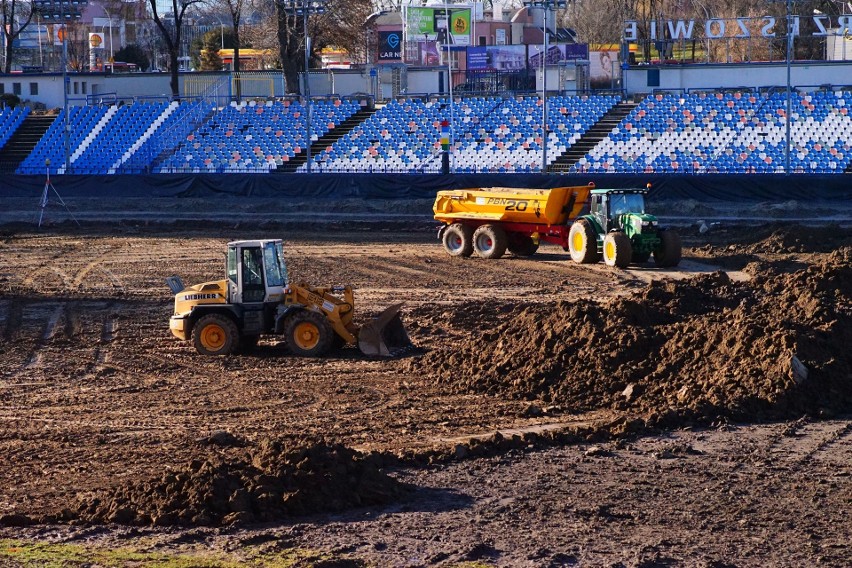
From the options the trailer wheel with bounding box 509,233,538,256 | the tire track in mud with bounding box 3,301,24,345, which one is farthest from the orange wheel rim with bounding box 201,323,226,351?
the trailer wheel with bounding box 509,233,538,256

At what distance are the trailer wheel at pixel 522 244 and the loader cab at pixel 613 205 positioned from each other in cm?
211

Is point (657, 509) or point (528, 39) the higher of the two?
point (528, 39)

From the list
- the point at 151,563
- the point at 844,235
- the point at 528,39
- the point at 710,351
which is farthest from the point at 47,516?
the point at 528,39

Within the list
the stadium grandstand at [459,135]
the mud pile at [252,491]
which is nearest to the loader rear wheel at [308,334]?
the mud pile at [252,491]

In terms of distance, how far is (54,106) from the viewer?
5322cm

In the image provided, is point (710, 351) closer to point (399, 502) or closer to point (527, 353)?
point (527, 353)

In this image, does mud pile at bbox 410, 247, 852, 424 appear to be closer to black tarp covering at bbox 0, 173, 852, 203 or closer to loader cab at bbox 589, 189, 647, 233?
loader cab at bbox 589, 189, 647, 233

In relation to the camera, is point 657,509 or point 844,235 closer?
point 657,509

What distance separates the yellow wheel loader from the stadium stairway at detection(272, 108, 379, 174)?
86.6ft

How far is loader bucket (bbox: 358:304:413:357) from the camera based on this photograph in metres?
15.8

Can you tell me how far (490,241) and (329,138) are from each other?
19.9 meters

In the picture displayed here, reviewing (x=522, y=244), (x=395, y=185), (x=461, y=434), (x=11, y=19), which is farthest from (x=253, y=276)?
(x=11, y=19)

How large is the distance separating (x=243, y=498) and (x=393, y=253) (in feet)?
56.3

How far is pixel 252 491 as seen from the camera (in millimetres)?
9203
